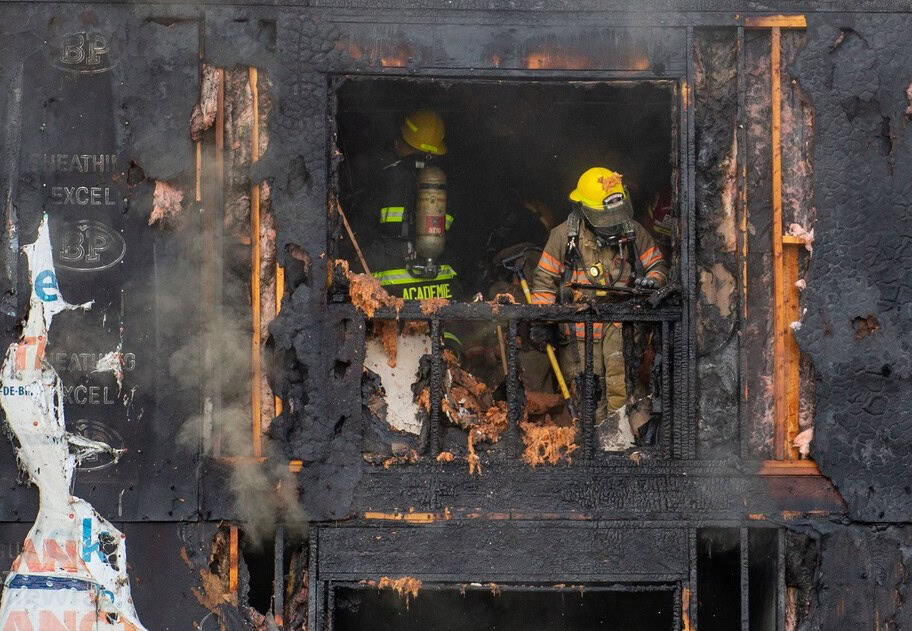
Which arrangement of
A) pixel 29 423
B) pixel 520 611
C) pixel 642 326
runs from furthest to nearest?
pixel 520 611 < pixel 642 326 < pixel 29 423

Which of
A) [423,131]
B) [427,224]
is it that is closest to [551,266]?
[427,224]

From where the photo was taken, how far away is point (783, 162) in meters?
5.66

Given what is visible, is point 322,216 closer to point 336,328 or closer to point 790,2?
point 336,328

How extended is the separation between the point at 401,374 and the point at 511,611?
2.48 m

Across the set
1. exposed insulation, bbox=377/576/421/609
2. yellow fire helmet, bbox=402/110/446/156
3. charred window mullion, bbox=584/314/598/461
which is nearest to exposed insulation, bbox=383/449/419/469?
A: exposed insulation, bbox=377/576/421/609

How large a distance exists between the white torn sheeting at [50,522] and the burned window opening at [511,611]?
6.64ft

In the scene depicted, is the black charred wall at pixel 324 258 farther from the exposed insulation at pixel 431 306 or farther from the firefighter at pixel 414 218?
the firefighter at pixel 414 218

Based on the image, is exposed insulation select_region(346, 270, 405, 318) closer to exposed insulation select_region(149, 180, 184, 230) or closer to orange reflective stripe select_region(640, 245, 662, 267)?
exposed insulation select_region(149, 180, 184, 230)

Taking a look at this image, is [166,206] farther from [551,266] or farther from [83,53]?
[551,266]

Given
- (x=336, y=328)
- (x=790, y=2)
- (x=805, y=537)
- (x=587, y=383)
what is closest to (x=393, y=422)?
(x=336, y=328)

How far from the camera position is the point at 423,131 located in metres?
7.12

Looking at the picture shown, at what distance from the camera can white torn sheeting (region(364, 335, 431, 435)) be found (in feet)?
19.0

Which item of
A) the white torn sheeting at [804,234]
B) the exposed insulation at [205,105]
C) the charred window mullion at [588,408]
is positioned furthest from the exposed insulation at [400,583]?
the white torn sheeting at [804,234]

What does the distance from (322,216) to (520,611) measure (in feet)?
11.0
